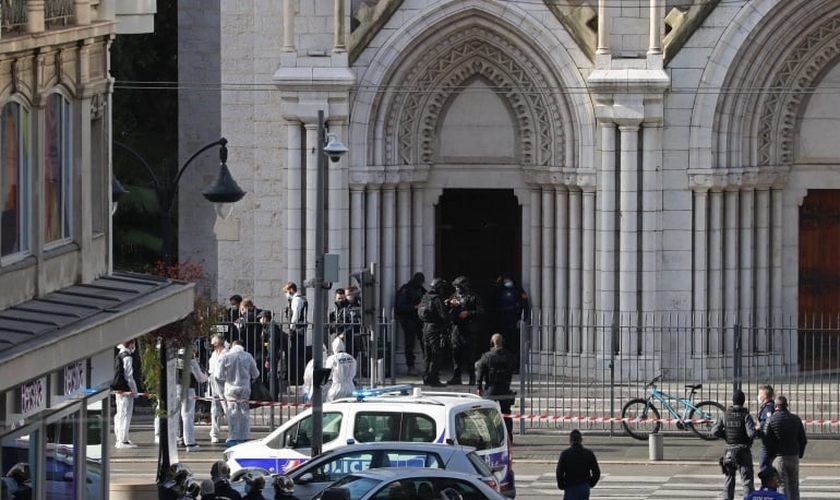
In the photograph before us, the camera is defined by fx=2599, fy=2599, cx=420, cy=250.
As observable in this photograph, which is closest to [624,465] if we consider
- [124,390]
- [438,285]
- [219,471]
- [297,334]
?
[438,285]

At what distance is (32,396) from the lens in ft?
74.4

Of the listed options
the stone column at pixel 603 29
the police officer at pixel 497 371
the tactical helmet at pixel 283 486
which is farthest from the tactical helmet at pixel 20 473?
the stone column at pixel 603 29

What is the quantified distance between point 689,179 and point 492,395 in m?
5.43

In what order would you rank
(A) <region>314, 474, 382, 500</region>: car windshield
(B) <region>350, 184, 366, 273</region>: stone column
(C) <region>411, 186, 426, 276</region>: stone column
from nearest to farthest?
(A) <region>314, 474, 382, 500</region>: car windshield → (B) <region>350, 184, 366, 273</region>: stone column → (C) <region>411, 186, 426, 276</region>: stone column

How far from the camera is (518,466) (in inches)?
1286

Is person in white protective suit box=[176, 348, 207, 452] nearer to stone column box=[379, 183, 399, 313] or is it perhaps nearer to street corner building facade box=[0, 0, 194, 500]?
stone column box=[379, 183, 399, 313]

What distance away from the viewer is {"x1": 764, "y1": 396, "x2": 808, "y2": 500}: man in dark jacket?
2877 centimetres

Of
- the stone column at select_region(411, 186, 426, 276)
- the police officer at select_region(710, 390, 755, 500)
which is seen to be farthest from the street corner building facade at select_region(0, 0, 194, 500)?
the stone column at select_region(411, 186, 426, 276)

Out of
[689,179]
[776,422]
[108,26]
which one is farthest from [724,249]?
[108,26]

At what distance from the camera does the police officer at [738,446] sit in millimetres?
28766

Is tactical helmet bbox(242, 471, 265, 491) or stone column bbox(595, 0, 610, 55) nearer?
tactical helmet bbox(242, 471, 265, 491)

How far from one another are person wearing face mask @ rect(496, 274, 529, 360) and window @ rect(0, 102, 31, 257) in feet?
46.9

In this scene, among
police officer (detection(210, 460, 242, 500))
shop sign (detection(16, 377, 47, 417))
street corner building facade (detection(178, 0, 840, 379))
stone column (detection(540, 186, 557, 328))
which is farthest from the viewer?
stone column (detection(540, 186, 557, 328))

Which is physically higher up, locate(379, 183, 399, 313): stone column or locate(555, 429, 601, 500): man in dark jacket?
locate(379, 183, 399, 313): stone column
